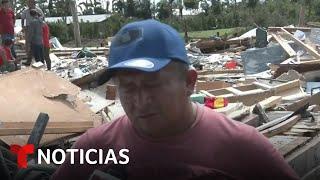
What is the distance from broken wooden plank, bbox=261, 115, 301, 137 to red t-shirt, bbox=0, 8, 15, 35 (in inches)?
400

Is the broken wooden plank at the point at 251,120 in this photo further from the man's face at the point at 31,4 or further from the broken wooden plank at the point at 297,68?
the man's face at the point at 31,4

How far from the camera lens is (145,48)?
178cm

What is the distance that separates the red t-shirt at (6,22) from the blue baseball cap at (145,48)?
11.7 metres

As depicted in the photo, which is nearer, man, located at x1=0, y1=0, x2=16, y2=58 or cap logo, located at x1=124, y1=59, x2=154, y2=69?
cap logo, located at x1=124, y1=59, x2=154, y2=69

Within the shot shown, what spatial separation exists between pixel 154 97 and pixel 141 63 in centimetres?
11

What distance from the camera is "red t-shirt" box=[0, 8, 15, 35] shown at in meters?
13.0

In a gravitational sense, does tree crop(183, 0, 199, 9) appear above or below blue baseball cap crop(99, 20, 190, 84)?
below

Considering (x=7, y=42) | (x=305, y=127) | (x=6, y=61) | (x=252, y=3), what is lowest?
(x=252, y=3)

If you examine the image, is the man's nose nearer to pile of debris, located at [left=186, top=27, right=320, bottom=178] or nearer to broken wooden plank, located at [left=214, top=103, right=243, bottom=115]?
pile of debris, located at [left=186, top=27, right=320, bottom=178]

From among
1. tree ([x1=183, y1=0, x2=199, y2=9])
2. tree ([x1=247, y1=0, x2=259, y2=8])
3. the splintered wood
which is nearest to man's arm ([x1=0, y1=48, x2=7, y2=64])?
the splintered wood

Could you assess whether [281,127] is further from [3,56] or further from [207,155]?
[3,56]

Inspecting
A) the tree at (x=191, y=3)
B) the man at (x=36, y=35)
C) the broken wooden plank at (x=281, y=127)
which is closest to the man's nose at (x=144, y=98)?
the broken wooden plank at (x=281, y=127)

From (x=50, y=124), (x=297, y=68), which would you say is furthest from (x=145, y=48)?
(x=297, y=68)

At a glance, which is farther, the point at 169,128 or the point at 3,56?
the point at 3,56
